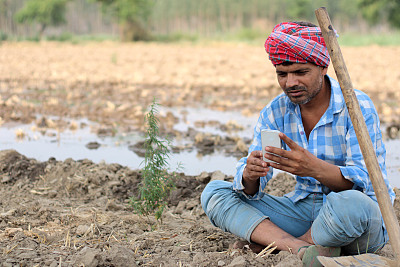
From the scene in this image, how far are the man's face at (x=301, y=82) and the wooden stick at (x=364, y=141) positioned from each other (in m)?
0.25

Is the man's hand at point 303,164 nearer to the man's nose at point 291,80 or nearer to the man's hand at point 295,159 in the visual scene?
the man's hand at point 295,159

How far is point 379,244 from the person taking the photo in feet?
8.85

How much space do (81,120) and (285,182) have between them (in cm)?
376

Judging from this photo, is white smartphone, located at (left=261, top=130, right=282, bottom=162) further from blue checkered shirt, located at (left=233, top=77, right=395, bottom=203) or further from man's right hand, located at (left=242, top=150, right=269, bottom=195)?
blue checkered shirt, located at (left=233, top=77, right=395, bottom=203)

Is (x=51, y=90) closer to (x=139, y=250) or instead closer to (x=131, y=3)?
(x=139, y=250)

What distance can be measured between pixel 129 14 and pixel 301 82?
112ft

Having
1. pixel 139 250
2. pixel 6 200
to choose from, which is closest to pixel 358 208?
pixel 139 250

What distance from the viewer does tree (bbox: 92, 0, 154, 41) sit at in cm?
3581

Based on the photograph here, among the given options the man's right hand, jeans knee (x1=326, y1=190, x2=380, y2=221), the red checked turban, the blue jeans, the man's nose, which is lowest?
the blue jeans

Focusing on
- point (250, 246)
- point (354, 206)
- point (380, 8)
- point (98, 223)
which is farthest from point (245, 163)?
→ point (380, 8)

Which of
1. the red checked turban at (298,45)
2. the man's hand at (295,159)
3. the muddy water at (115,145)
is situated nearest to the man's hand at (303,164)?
the man's hand at (295,159)

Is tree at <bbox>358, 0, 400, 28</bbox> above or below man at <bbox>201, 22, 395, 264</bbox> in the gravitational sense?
above

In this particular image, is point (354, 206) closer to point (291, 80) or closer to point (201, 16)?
point (291, 80)

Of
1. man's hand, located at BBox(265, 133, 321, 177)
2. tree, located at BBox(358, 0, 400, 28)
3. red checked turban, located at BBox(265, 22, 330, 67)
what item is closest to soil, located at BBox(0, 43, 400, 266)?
man's hand, located at BBox(265, 133, 321, 177)
